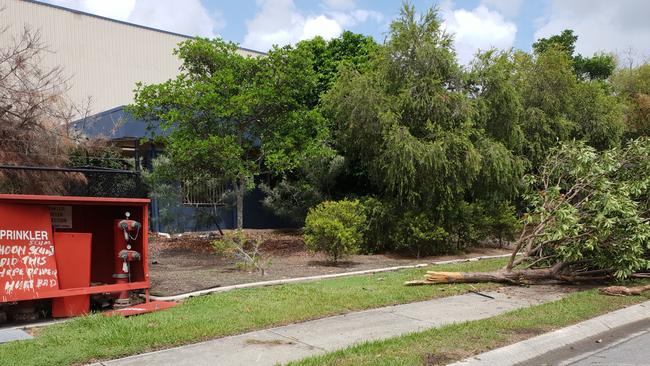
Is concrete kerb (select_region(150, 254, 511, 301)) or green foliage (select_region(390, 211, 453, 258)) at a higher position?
green foliage (select_region(390, 211, 453, 258))

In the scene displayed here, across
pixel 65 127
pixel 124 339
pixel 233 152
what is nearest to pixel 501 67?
pixel 233 152

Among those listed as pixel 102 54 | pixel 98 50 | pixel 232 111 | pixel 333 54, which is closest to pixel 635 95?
pixel 333 54

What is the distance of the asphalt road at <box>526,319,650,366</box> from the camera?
633cm

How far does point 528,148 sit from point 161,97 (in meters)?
12.3

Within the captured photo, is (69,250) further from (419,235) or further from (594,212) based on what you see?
(594,212)

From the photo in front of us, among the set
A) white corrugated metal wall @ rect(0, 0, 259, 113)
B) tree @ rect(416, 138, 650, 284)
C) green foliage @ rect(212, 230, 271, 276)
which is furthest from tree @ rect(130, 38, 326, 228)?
white corrugated metal wall @ rect(0, 0, 259, 113)

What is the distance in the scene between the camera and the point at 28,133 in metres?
12.7

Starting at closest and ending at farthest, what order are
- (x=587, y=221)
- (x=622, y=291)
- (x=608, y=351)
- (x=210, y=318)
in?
(x=608, y=351)
(x=210, y=318)
(x=622, y=291)
(x=587, y=221)

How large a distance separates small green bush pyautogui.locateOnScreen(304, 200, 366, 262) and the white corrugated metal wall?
16.2 m

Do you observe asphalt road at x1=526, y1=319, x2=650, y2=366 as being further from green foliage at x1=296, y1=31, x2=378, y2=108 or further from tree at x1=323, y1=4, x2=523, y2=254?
green foliage at x1=296, y1=31, x2=378, y2=108

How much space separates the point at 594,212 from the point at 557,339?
429 centimetres

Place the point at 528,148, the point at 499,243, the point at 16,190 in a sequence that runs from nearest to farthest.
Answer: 1. the point at 16,190
2. the point at 499,243
3. the point at 528,148

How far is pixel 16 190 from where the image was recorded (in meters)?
12.4

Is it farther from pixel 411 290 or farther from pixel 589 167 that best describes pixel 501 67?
pixel 411 290
